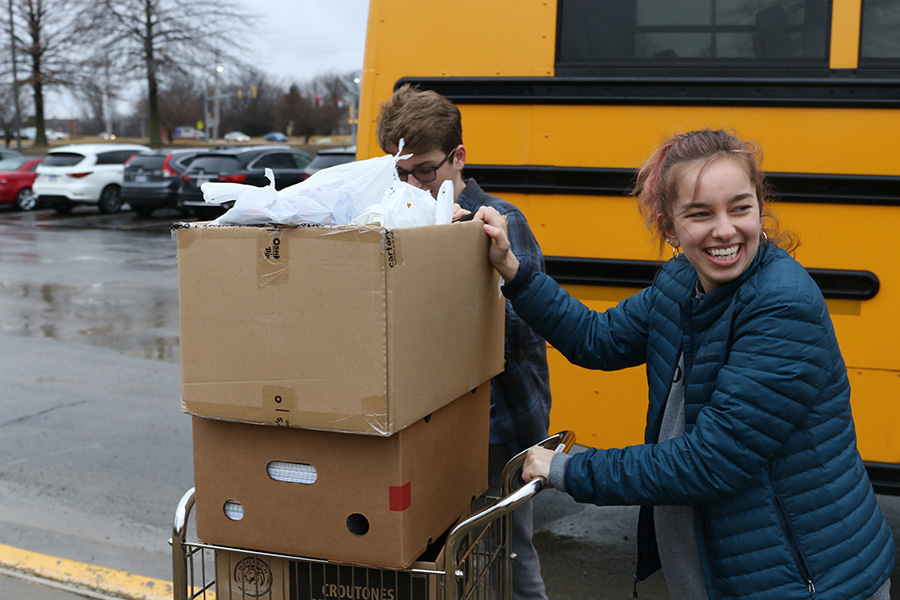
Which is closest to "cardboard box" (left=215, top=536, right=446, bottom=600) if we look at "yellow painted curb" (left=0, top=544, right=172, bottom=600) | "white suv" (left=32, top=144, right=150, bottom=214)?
"yellow painted curb" (left=0, top=544, right=172, bottom=600)

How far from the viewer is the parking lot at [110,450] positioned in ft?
12.3

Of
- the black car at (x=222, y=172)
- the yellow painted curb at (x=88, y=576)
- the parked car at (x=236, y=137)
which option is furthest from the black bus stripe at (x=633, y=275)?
the parked car at (x=236, y=137)

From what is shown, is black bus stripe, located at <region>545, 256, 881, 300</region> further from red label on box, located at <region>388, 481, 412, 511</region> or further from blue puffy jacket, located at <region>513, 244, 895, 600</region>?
red label on box, located at <region>388, 481, 412, 511</region>

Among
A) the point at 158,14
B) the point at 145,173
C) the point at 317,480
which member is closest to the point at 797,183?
the point at 317,480

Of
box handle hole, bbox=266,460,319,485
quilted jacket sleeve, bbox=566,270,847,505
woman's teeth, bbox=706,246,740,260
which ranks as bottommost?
box handle hole, bbox=266,460,319,485

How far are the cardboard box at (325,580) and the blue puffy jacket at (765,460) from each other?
397 millimetres

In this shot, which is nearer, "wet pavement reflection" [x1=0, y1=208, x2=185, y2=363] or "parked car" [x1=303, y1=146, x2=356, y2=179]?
"wet pavement reflection" [x1=0, y1=208, x2=185, y2=363]

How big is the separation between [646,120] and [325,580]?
1.92 m

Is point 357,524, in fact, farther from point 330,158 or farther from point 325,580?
point 330,158

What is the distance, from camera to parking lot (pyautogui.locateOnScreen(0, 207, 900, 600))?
374cm

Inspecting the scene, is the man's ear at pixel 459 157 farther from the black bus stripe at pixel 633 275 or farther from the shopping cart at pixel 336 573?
the shopping cart at pixel 336 573

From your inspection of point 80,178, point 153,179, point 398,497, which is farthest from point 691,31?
point 80,178

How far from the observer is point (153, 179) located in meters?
18.0

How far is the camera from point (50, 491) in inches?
174
